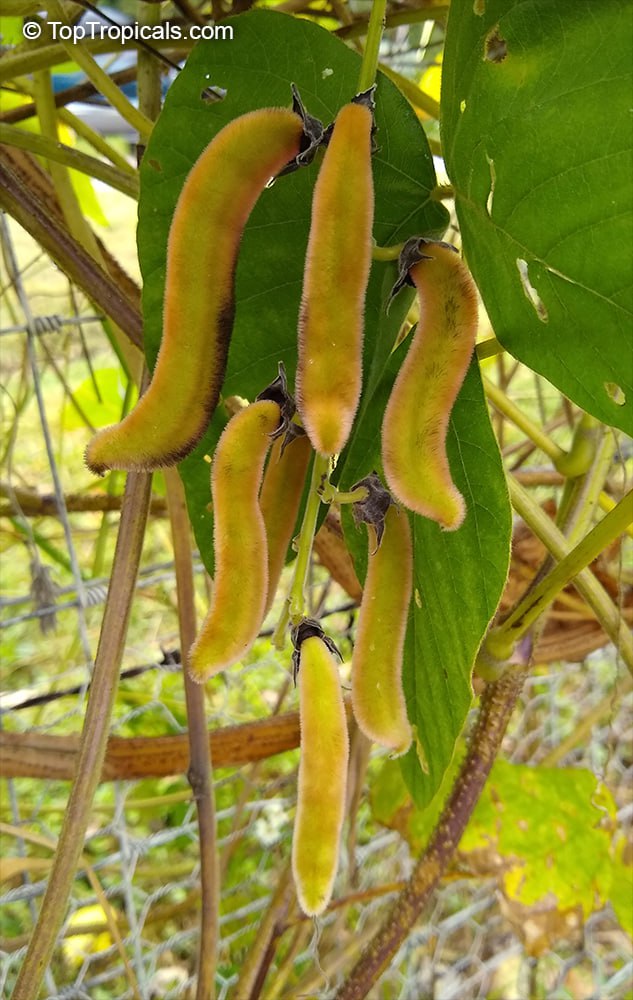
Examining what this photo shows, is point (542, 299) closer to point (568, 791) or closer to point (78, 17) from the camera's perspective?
point (78, 17)

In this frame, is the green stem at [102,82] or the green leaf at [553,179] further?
the green stem at [102,82]

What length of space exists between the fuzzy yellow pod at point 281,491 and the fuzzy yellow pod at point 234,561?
4cm

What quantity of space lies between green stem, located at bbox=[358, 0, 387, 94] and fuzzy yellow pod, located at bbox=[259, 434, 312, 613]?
0.15m

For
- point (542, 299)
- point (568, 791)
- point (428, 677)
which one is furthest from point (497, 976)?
point (542, 299)

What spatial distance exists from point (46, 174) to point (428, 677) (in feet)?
1.60

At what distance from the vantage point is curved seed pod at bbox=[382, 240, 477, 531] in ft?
0.92

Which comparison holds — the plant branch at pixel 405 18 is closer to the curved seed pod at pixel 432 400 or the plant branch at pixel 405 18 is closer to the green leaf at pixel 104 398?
the curved seed pod at pixel 432 400

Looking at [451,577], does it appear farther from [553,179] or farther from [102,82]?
[102,82]

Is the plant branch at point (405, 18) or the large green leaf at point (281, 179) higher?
the plant branch at point (405, 18)

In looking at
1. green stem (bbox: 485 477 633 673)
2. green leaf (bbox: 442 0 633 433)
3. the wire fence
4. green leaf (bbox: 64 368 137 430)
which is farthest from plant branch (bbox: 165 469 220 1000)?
green leaf (bbox: 64 368 137 430)

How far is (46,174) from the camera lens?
637mm

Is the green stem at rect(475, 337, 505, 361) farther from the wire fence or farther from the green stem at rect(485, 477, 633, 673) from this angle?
the wire fence

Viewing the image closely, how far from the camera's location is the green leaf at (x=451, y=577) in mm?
366

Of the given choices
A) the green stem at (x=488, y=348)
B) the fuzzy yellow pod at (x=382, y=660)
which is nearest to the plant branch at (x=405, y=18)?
the green stem at (x=488, y=348)
